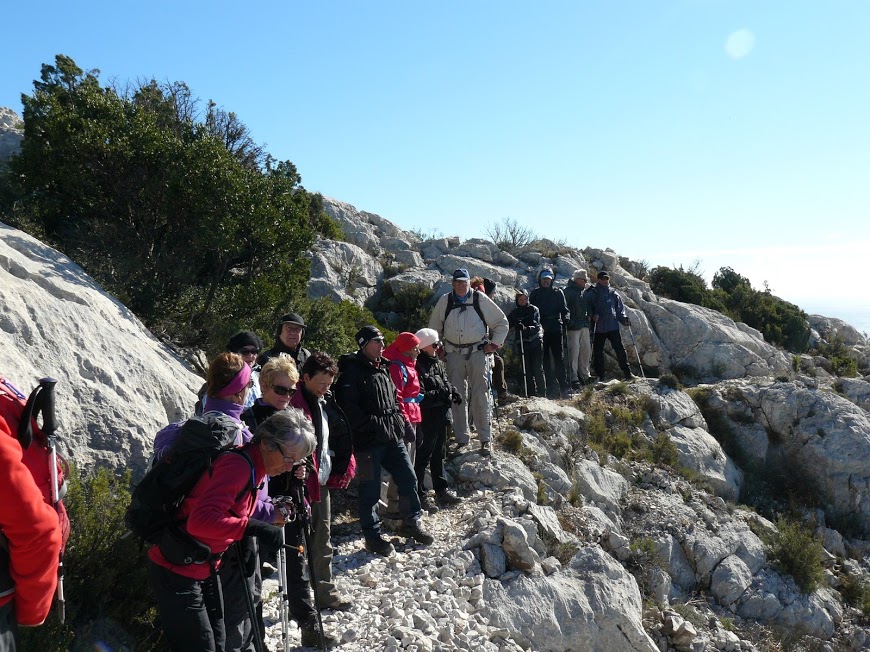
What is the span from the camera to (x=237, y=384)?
3.89 meters

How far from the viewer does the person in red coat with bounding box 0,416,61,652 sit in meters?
2.45

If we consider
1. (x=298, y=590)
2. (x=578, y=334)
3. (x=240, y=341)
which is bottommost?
(x=298, y=590)

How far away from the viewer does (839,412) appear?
44.1 ft

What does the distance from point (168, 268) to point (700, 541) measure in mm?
9199

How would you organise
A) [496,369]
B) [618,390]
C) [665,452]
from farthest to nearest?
1. [618,390]
2. [665,452]
3. [496,369]

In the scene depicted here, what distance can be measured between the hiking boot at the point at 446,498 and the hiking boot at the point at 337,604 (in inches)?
110

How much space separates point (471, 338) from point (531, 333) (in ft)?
10.9

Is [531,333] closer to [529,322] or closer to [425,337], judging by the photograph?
[529,322]

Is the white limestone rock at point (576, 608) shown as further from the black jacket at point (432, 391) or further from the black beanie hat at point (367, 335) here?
the black beanie hat at point (367, 335)

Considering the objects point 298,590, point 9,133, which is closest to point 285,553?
point 298,590

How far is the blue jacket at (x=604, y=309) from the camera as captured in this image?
13430 millimetres

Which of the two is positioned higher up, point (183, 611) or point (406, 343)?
point (406, 343)

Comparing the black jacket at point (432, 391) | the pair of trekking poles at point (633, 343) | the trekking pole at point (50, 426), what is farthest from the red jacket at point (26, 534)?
the pair of trekking poles at point (633, 343)

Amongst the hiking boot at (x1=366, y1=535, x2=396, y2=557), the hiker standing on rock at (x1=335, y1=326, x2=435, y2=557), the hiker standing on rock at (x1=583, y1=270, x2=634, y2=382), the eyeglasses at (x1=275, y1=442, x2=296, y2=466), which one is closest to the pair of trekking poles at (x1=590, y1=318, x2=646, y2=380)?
the hiker standing on rock at (x1=583, y1=270, x2=634, y2=382)
